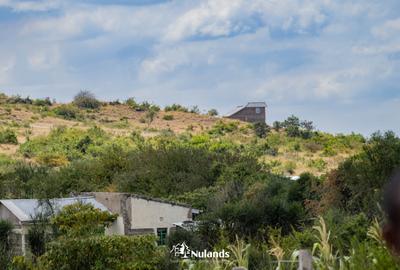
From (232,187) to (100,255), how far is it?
2118 centimetres

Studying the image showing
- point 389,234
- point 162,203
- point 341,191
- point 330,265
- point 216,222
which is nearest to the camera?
point 389,234

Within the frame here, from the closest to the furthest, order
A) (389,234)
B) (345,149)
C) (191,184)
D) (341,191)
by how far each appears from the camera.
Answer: (389,234) → (341,191) → (191,184) → (345,149)

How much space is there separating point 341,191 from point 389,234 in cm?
3080

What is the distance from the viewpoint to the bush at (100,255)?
17.3 m

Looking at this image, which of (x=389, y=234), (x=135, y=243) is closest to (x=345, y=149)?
(x=135, y=243)

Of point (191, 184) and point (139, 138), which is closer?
point (191, 184)

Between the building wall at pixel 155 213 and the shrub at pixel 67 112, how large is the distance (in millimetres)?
52421

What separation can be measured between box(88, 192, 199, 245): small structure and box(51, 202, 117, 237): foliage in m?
8.31

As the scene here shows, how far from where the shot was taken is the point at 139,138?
238ft

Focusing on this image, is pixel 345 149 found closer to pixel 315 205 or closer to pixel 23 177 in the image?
pixel 23 177

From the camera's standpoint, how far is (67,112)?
88375 millimetres

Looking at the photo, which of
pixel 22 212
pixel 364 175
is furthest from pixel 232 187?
pixel 22 212

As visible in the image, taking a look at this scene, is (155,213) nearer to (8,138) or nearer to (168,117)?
(8,138)

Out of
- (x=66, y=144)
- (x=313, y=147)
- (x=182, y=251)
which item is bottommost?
(x=182, y=251)
